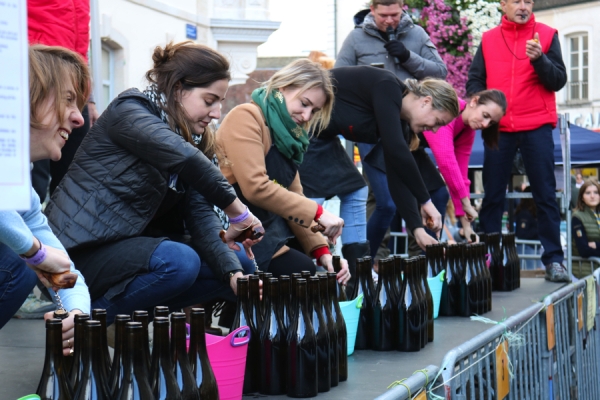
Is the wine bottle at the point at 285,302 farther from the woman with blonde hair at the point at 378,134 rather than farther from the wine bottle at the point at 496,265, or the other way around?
the wine bottle at the point at 496,265

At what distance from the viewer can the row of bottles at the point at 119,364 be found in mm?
1643

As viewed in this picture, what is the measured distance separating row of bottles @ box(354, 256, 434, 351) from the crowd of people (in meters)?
0.19

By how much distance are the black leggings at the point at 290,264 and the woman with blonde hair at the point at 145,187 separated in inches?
19.8

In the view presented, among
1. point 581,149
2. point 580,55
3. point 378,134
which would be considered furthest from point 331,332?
point 580,55

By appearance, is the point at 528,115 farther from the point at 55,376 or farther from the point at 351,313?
the point at 55,376

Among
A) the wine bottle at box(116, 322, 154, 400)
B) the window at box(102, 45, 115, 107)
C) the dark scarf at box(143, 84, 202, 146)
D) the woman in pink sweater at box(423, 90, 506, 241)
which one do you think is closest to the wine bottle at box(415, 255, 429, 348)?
the dark scarf at box(143, 84, 202, 146)

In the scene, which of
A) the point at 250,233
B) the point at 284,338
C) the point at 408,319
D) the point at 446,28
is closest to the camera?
the point at 284,338

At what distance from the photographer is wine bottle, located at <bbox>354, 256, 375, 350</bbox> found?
289 centimetres

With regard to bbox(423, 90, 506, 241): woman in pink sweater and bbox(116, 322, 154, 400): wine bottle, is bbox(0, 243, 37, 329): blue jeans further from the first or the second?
bbox(423, 90, 506, 241): woman in pink sweater

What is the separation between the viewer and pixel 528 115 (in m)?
4.99

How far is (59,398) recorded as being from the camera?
1.65 meters

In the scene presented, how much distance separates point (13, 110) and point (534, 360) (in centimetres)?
269

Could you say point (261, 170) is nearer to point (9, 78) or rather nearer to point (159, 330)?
point (159, 330)

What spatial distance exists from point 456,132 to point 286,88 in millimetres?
1970
